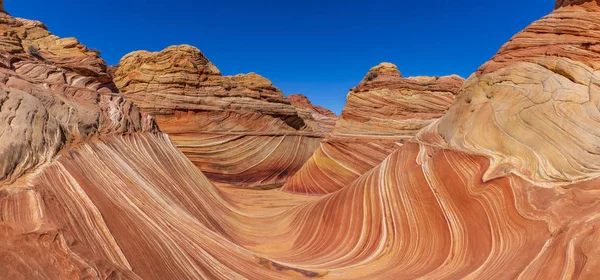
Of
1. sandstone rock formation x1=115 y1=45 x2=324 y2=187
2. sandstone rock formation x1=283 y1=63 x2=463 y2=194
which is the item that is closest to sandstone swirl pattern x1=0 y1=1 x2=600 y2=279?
sandstone rock formation x1=283 y1=63 x2=463 y2=194

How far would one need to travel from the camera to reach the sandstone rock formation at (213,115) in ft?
45.9

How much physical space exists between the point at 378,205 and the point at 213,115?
10419mm

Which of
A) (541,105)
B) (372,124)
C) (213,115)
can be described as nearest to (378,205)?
(541,105)

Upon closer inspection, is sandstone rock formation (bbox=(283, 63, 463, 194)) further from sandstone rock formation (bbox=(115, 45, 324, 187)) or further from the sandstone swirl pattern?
Result: the sandstone swirl pattern

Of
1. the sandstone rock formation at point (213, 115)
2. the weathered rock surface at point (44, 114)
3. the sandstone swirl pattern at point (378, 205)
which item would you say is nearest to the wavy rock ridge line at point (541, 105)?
the sandstone swirl pattern at point (378, 205)

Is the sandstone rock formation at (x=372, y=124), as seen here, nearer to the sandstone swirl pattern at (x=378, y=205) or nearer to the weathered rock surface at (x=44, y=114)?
the sandstone swirl pattern at (x=378, y=205)

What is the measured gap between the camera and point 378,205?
5758mm

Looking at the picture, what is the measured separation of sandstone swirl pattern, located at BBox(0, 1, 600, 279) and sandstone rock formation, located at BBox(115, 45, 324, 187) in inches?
253

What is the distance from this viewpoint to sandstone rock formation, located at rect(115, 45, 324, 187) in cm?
1398

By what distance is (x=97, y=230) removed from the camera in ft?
9.83

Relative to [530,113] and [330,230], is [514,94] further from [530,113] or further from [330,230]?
[330,230]

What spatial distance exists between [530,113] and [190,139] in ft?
39.0

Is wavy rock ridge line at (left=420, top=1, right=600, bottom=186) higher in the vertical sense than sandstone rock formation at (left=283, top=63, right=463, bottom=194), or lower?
lower

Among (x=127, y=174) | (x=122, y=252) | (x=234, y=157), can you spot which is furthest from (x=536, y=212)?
(x=234, y=157)
